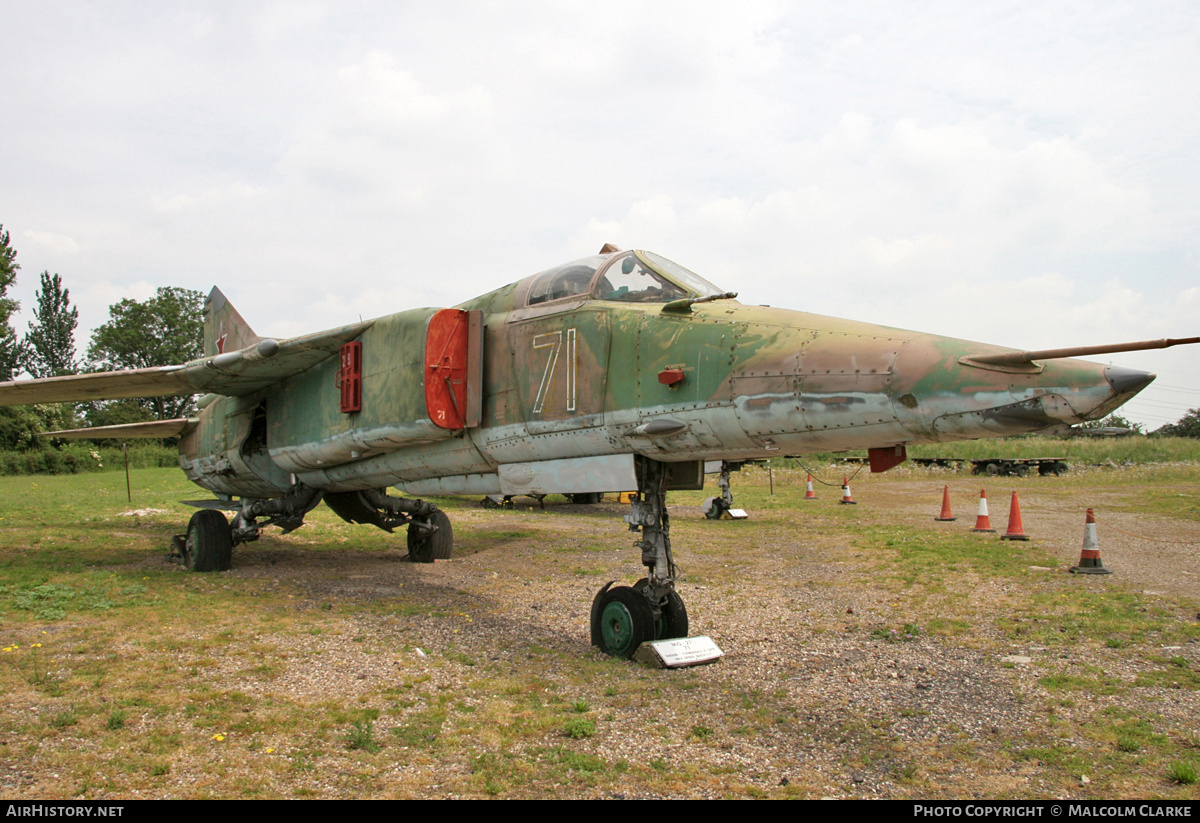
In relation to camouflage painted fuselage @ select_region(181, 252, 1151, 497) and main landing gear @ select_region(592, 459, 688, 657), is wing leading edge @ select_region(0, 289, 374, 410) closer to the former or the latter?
camouflage painted fuselage @ select_region(181, 252, 1151, 497)

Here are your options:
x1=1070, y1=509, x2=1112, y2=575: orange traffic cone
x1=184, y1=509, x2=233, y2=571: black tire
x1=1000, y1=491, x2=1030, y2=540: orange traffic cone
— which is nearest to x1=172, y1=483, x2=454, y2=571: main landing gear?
x1=184, y1=509, x2=233, y2=571: black tire

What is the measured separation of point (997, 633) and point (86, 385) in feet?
36.5

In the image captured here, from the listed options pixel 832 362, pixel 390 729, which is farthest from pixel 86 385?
pixel 832 362

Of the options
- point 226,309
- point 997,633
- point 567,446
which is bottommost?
point 997,633

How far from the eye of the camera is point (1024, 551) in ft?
37.9

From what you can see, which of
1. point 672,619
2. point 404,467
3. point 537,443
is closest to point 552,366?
point 537,443

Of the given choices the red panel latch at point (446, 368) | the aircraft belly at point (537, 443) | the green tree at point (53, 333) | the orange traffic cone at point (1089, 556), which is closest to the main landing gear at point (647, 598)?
the aircraft belly at point (537, 443)

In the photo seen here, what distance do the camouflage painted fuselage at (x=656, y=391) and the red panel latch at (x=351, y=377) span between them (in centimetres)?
11

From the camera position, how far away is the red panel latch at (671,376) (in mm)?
5590

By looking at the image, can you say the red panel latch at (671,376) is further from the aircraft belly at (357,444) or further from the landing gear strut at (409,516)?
the landing gear strut at (409,516)

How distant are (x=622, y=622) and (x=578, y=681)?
0.79 metres

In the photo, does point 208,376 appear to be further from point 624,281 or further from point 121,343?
point 121,343

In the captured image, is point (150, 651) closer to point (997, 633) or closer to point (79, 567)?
point (79, 567)

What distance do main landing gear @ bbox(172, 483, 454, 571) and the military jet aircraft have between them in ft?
0.14
